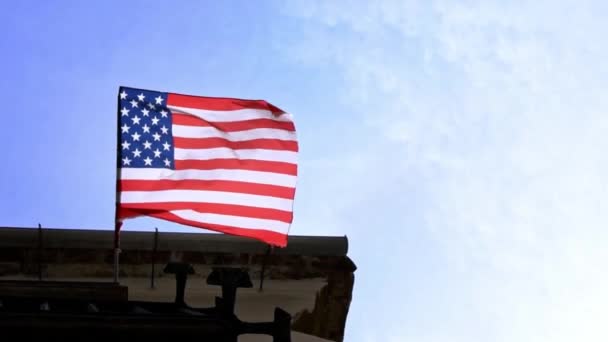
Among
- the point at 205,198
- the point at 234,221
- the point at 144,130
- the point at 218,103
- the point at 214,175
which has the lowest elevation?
the point at 234,221

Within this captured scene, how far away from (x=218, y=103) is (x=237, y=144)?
40 cm

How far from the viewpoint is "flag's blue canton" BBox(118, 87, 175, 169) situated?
7.42 m

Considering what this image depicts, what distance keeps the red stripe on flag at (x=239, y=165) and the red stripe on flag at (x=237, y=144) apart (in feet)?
0.45

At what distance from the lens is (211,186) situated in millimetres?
7613

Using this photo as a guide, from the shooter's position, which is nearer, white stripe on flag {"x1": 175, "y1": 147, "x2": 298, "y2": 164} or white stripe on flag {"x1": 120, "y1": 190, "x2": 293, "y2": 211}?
white stripe on flag {"x1": 120, "y1": 190, "x2": 293, "y2": 211}

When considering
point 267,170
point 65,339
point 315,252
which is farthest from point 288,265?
point 65,339

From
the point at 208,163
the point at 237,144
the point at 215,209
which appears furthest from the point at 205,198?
the point at 237,144

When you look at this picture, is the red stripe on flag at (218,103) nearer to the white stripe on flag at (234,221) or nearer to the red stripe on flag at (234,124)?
the red stripe on flag at (234,124)

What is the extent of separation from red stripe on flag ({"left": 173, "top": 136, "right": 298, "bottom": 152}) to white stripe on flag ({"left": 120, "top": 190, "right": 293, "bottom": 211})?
47 centimetres

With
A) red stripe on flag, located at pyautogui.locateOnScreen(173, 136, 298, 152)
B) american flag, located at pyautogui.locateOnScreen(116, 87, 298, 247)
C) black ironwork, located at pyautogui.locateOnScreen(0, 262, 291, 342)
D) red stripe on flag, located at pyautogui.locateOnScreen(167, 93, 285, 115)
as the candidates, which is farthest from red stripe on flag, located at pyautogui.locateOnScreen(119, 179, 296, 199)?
black ironwork, located at pyautogui.locateOnScreen(0, 262, 291, 342)

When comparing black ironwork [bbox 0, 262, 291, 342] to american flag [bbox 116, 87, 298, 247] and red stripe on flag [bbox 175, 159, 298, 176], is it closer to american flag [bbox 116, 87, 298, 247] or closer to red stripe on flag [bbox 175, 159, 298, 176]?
american flag [bbox 116, 87, 298, 247]

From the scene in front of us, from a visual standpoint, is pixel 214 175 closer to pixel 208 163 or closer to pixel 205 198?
pixel 208 163

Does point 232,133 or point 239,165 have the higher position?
point 232,133

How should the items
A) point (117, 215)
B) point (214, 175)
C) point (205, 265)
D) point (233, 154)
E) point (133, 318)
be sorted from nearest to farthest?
point (133, 318) < point (117, 215) < point (214, 175) < point (205, 265) < point (233, 154)
